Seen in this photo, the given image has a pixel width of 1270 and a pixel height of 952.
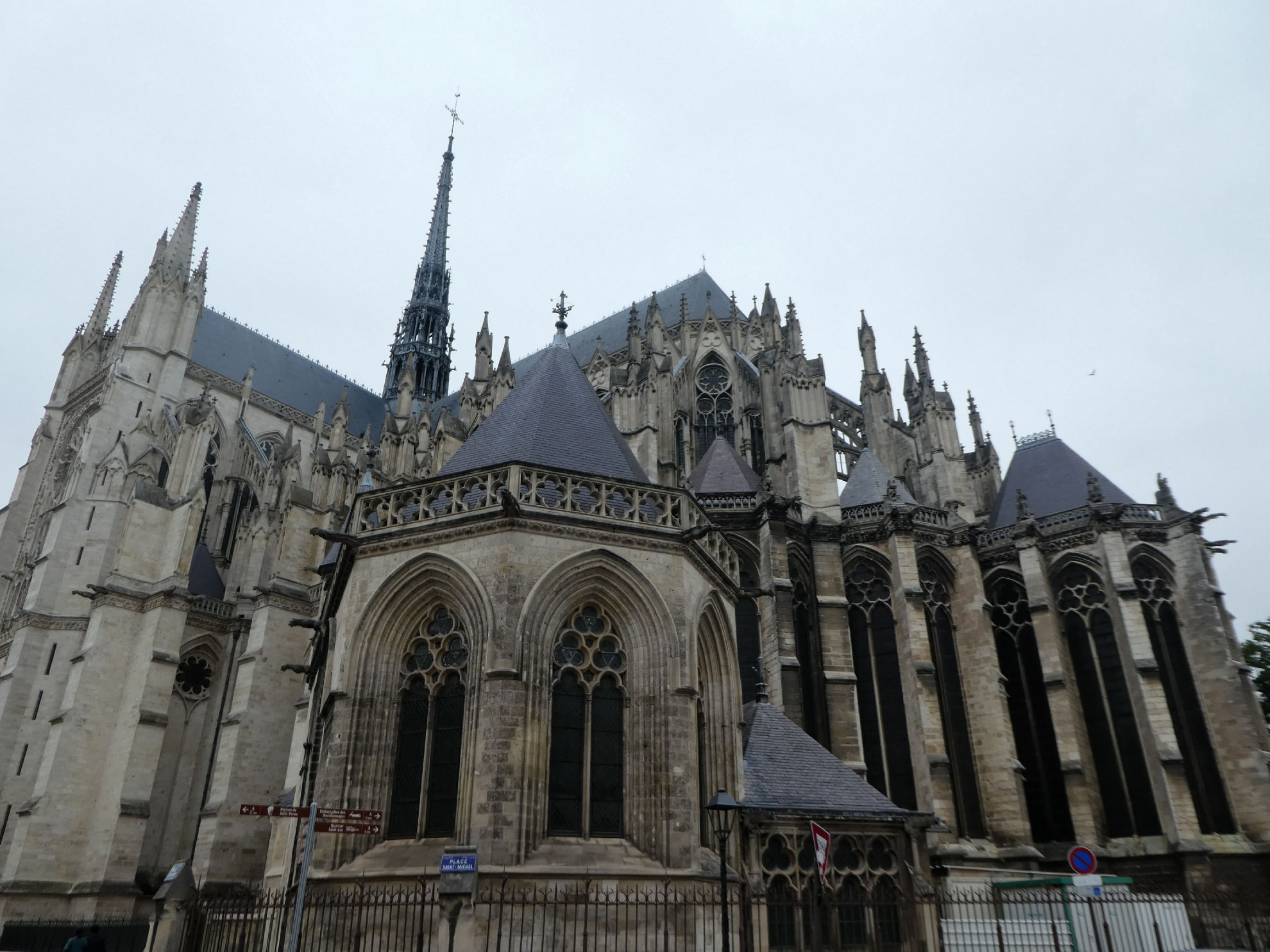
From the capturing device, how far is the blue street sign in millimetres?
8539

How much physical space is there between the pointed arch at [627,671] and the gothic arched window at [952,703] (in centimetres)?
1090

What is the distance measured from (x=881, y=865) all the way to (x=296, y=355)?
36.1 meters

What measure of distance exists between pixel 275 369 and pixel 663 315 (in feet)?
57.0

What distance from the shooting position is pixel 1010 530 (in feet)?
71.4

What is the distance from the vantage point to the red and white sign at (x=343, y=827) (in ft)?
26.0

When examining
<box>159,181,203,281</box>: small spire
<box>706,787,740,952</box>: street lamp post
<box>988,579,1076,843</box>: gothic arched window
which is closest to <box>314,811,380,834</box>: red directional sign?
<box>706,787,740,952</box>: street lamp post

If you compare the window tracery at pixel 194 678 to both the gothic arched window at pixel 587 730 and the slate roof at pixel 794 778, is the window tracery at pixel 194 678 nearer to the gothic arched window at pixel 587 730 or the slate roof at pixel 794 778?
the slate roof at pixel 794 778

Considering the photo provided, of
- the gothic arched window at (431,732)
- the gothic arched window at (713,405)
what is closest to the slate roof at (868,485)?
the gothic arched window at (713,405)

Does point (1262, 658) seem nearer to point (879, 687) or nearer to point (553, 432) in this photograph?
point (879, 687)

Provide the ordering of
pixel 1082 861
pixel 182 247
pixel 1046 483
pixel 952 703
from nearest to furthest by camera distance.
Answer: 1. pixel 1082 861
2. pixel 952 703
3. pixel 1046 483
4. pixel 182 247

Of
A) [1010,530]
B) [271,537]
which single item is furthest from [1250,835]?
[271,537]

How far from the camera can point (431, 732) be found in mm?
10312

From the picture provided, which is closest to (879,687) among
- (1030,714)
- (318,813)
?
→ (1030,714)

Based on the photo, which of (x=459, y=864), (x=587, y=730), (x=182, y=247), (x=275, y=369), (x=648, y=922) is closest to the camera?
(x=459, y=864)
